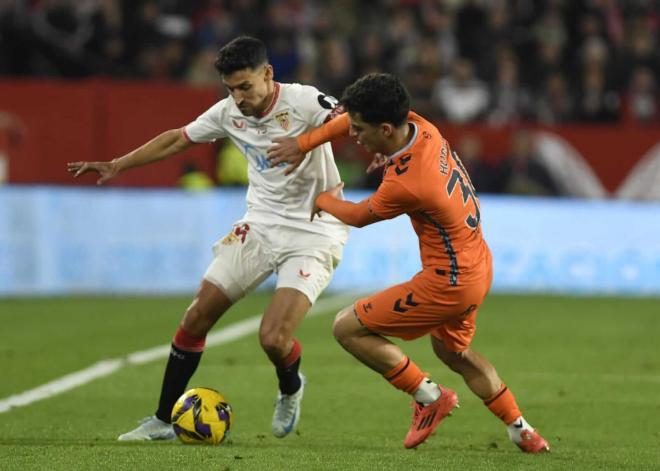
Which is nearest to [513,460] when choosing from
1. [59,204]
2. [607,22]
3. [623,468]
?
[623,468]

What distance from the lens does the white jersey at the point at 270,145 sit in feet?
23.7

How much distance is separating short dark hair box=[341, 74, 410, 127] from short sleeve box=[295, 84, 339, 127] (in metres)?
0.89

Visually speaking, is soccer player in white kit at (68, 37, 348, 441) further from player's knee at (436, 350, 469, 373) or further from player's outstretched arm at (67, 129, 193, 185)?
player's knee at (436, 350, 469, 373)

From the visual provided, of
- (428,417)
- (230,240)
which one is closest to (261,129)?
(230,240)

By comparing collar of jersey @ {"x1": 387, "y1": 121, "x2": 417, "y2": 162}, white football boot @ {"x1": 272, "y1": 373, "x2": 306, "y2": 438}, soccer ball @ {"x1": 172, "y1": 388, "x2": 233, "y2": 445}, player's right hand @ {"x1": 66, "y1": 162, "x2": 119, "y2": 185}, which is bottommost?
white football boot @ {"x1": 272, "y1": 373, "x2": 306, "y2": 438}

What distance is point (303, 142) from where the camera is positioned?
22.2 ft

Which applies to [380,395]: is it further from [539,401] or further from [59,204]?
[59,204]

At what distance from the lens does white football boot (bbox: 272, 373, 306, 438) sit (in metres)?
7.22

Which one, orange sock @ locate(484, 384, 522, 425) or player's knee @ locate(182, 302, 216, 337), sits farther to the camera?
player's knee @ locate(182, 302, 216, 337)

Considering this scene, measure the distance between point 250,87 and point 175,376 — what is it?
5.40ft

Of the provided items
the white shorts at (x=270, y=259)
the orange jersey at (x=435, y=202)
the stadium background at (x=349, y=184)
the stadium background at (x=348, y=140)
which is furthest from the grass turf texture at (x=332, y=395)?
the stadium background at (x=348, y=140)

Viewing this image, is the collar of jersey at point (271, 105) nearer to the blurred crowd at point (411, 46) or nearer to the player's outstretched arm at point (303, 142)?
the player's outstretched arm at point (303, 142)

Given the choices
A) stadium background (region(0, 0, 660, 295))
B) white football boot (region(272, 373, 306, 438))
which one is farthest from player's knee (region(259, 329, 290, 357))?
stadium background (region(0, 0, 660, 295))

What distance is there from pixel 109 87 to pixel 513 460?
41.2 ft
